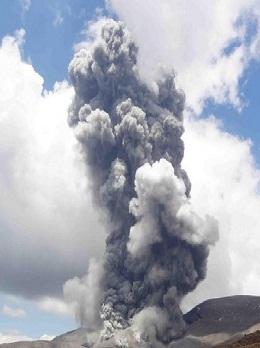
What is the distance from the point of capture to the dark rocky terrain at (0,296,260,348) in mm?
135250

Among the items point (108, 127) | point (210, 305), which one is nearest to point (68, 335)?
point (210, 305)

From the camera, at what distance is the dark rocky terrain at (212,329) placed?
444 ft

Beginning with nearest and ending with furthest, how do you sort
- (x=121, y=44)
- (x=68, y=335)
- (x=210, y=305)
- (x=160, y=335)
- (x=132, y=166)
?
(x=160, y=335)
(x=132, y=166)
(x=121, y=44)
(x=210, y=305)
(x=68, y=335)

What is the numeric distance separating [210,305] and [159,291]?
127 ft

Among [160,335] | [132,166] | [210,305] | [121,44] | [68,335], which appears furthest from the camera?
[68,335]

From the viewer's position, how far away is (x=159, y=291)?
5600 inches

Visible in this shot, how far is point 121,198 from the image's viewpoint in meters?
148

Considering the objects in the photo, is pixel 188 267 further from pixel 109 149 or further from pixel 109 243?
pixel 109 149

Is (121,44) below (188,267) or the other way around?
the other way around

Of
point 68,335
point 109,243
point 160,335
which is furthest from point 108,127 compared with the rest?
point 68,335

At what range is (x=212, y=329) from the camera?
15188cm

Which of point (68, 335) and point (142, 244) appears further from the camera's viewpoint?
point (68, 335)

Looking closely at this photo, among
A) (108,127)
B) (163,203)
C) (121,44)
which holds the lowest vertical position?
(163,203)

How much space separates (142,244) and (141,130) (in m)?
33.3
